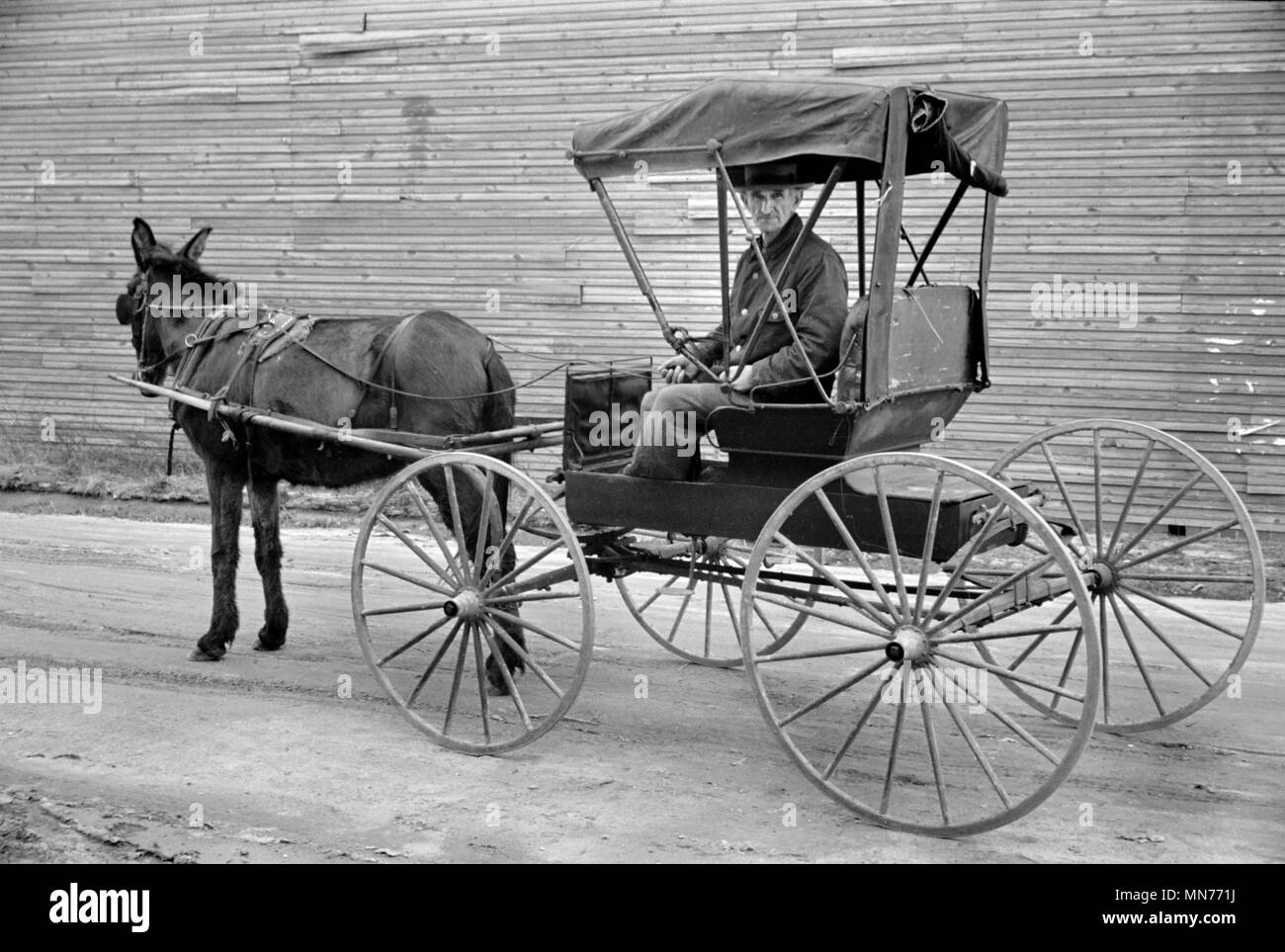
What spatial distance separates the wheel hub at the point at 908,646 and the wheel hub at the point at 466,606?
1.93 metres

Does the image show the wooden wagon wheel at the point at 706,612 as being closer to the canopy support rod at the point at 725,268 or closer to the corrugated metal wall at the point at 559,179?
the canopy support rod at the point at 725,268

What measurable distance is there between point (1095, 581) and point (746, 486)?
6.40 feet

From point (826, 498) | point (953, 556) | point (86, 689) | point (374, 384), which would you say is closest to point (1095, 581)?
point (953, 556)

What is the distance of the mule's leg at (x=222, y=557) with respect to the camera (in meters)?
→ 7.16

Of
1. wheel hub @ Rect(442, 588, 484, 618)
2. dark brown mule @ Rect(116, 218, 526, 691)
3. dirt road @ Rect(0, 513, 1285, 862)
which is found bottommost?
dirt road @ Rect(0, 513, 1285, 862)

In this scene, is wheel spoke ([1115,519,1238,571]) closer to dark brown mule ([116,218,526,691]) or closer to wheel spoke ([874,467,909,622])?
wheel spoke ([874,467,909,622])

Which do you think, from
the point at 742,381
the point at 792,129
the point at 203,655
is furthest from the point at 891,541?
the point at 203,655

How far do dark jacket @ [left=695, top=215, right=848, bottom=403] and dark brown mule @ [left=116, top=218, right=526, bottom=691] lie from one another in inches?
70.7

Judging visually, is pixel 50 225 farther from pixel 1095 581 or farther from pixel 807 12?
pixel 1095 581

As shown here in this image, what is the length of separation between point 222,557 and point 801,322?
3885 mm

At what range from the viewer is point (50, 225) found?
14609mm

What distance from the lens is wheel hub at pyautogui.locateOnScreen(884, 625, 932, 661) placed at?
466 cm

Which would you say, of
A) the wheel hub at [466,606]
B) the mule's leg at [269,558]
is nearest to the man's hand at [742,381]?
the wheel hub at [466,606]

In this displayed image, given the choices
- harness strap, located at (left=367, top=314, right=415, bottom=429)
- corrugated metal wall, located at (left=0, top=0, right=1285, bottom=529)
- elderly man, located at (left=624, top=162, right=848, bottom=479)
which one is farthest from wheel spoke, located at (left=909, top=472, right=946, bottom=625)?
corrugated metal wall, located at (left=0, top=0, right=1285, bottom=529)
